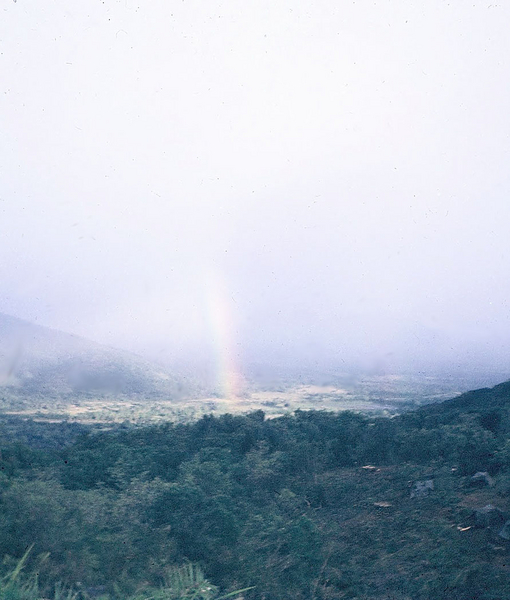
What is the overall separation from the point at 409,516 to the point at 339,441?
417 inches

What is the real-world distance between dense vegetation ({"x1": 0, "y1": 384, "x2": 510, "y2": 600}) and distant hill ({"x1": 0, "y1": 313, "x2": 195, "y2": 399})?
6002cm

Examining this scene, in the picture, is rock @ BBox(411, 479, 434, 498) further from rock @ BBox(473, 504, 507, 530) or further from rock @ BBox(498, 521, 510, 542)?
rock @ BBox(498, 521, 510, 542)

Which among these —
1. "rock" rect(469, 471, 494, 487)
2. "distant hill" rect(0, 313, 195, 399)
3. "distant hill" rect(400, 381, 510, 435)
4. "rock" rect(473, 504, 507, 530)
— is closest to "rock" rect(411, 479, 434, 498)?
"rock" rect(469, 471, 494, 487)

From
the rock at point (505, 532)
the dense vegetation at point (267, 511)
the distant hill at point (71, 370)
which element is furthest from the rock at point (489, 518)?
the distant hill at point (71, 370)

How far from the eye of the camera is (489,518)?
1493cm

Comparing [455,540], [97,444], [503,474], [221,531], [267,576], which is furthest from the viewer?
[97,444]

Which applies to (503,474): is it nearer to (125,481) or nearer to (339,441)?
(339,441)

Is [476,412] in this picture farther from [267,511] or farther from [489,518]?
[267,511]

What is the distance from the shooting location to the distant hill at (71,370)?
96.4 m

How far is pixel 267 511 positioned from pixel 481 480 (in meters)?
8.86

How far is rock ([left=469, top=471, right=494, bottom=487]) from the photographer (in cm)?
1891

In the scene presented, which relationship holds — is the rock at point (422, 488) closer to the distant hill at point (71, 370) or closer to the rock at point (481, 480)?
the rock at point (481, 480)

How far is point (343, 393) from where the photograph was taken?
95062 mm

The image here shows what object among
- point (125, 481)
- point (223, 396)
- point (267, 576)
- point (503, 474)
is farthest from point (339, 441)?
point (223, 396)
